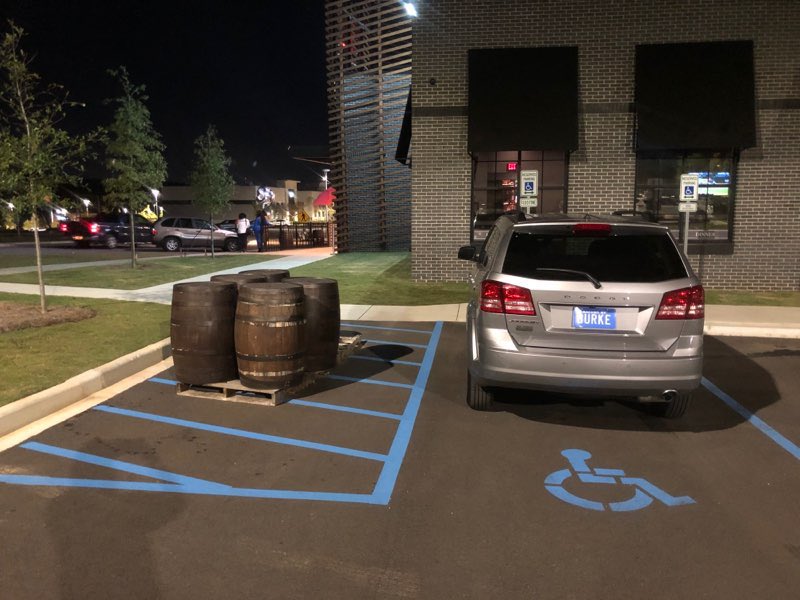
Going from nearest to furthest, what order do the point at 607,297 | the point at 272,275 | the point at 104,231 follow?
the point at 607,297 → the point at 272,275 → the point at 104,231

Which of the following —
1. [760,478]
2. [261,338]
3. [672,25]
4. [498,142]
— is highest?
[672,25]

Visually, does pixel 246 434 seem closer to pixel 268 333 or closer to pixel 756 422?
pixel 268 333

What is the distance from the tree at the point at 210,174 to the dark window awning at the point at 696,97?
1576 cm

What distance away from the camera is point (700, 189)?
13617 millimetres

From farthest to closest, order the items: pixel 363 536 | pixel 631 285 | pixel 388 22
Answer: pixel 388 22
pixel 631 285
pixel 363 536

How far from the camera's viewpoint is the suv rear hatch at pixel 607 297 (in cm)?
463

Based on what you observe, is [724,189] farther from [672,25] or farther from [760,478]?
[760,478]

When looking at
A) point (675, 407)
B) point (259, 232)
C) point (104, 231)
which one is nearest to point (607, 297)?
point (675, 407)

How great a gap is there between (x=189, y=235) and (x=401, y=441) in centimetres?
2333

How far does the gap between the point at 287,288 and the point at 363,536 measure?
282 centimetres

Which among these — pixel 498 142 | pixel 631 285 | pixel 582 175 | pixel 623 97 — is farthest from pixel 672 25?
pixel 631 285

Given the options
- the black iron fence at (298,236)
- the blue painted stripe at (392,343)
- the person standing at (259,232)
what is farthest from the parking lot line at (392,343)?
the black iron fence at (298,236)

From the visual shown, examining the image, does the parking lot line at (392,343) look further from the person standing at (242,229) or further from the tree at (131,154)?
the person standing at (242,229)

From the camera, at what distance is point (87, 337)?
8023 mm
